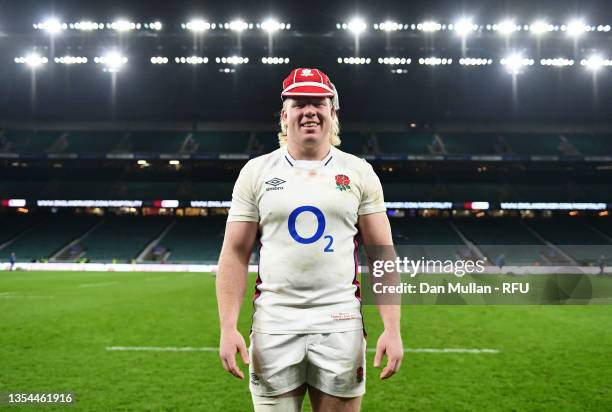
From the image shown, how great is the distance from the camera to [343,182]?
7.92 ft

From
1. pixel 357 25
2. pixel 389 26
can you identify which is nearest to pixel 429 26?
pixel 389 26

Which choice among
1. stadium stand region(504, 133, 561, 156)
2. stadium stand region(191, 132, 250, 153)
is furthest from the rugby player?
stadium stand region(504, 133, 561, 156)

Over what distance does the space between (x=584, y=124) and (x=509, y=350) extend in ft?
136

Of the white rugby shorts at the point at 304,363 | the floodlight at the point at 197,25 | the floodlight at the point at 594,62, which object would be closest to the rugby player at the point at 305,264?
the white rugby shorts at the point at 304,363

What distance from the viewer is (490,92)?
3859cm

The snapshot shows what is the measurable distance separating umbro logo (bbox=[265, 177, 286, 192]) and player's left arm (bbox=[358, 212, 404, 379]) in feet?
1.52

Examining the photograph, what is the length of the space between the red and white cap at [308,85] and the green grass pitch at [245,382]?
420 cm

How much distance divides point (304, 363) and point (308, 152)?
104cm

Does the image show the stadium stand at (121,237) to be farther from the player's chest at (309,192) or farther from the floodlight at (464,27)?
the player's chest at (309,192)

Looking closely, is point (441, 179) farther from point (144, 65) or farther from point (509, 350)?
point (509, 350)

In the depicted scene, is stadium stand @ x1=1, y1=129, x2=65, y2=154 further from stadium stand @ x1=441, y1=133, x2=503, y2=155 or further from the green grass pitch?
stadium stand @ x1=441, y1=133, x2=503, y2=155

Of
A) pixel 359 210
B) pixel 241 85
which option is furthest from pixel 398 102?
pixel 359 210

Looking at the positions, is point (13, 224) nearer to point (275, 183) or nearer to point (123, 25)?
point (123, 25)

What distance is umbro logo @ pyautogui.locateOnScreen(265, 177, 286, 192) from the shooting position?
237 centimetres
